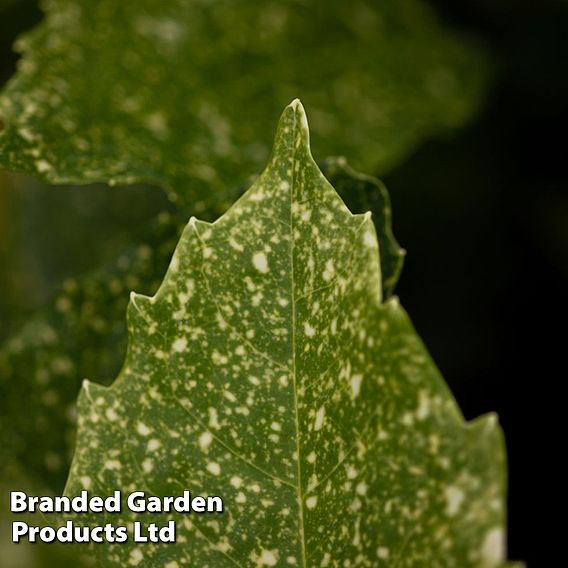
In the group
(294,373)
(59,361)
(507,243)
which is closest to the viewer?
(294,373)

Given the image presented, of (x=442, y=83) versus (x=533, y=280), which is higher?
(x=442, y=83)

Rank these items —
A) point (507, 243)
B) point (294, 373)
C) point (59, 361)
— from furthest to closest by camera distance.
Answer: point (507, 243) < point (59, 361) < point (294, 373)

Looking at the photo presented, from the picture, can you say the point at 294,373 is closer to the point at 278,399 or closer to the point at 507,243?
the point at 278,399

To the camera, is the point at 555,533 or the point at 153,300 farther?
the point at 555,533

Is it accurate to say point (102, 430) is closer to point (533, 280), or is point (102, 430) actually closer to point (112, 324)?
point (112, 324)

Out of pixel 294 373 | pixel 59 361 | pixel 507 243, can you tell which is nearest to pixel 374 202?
pixel 294 373

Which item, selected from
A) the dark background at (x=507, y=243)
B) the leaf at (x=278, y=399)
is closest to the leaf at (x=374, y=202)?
the leaf at (x=278, y=399)

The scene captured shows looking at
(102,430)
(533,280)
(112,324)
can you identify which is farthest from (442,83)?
(102,430)
